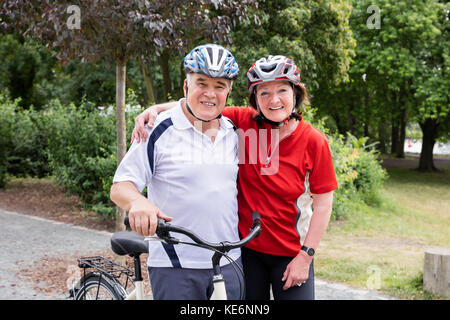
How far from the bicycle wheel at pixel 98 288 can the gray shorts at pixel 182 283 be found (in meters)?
0.99

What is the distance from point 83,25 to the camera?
4.75 meters

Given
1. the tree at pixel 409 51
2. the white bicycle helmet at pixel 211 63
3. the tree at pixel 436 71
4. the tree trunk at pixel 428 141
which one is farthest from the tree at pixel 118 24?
the tree trunk at pixel 428 141

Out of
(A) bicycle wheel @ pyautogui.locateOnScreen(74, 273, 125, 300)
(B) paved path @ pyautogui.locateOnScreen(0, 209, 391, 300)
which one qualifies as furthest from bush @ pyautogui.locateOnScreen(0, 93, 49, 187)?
(A) bicycle wheel @ pyautogui.locateOnScreen(74, 273, 125, 300)

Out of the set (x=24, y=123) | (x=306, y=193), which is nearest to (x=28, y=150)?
(x=24, y=123)

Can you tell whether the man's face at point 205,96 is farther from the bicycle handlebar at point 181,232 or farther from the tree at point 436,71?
the tree at point 436,71

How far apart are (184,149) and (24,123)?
11460 mm

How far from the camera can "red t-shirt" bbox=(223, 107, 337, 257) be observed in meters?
2.50

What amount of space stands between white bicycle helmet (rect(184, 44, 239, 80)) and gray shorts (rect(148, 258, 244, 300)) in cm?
91

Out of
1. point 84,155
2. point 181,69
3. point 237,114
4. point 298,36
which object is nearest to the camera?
point 237,114

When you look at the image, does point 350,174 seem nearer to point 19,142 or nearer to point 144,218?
point 19,142

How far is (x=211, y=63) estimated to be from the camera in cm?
226

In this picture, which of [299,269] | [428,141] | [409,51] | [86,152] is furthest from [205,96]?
[428,141]

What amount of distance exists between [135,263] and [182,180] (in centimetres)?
79
